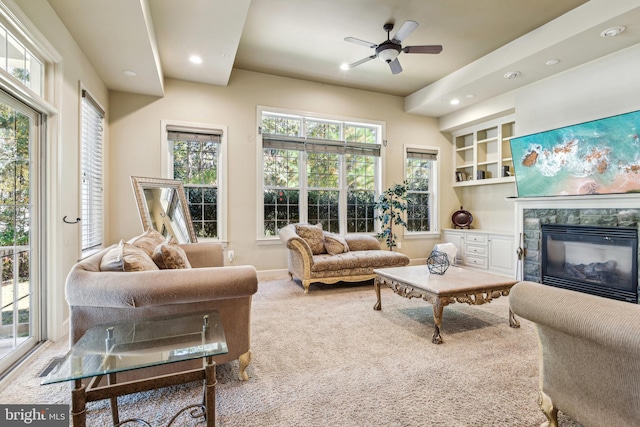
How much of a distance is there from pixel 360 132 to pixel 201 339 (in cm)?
494

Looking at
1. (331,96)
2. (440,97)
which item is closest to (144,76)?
(331,96)

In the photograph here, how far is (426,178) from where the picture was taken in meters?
6.33

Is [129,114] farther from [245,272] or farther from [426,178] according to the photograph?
[426,178]

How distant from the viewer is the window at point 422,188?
20.2ft

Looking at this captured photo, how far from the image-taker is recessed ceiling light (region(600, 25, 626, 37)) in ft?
10.2

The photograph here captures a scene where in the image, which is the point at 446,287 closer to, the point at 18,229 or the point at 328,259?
the point at 328,259

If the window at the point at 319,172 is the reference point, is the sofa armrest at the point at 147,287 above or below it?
below

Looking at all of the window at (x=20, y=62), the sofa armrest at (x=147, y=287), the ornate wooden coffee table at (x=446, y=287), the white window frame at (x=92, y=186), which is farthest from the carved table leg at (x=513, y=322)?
the window at (x=20, y=62)

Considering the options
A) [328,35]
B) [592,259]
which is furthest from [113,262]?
[592,259]

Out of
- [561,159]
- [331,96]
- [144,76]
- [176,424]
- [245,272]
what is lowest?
[176,424]

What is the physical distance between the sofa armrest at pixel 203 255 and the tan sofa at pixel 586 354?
8.80 ft

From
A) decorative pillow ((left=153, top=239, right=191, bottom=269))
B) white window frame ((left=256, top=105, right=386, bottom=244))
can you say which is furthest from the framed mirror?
decorative pillow ((left=153, top=239, right=191, bottom=269))

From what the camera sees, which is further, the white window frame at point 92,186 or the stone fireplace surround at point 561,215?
the stone fireplace surround at point 561,215

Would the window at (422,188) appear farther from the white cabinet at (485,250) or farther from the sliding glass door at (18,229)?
the sliding glass door at (18,229)
